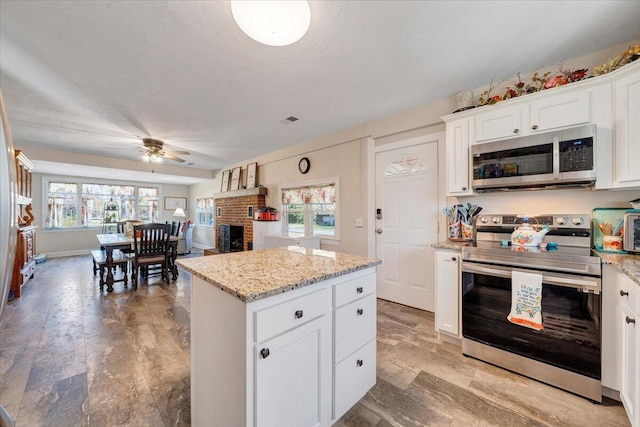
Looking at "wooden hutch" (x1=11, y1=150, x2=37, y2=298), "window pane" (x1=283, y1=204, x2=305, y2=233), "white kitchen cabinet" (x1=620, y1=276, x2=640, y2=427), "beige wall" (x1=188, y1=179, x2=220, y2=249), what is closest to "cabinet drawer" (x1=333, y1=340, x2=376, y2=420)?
"white kitchen cabinet" (x1=620, y1=276, x2=640, y2=427)

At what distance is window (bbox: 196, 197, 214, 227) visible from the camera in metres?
7.71

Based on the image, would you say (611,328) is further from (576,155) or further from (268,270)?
(268,270)

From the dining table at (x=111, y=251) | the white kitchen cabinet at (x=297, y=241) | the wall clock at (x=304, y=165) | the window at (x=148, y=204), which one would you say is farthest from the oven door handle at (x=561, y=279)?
the window at (x=148, y=204)

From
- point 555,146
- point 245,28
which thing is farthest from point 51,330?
point 555,146

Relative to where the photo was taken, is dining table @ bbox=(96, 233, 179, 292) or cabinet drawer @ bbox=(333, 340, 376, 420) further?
dining table @ bbox=(96, 233, 179, 292)

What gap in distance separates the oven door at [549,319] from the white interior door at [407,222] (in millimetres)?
894

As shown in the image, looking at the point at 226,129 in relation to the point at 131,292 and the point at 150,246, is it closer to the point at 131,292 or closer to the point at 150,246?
the point at 150,246

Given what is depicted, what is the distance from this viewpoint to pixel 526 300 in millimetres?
1786

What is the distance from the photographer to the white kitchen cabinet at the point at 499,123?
2.10 metres

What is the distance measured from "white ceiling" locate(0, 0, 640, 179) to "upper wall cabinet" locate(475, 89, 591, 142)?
39 cm

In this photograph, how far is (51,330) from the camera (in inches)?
100

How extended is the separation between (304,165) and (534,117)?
120 inches

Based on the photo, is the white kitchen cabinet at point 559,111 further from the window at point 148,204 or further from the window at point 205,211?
the window at point 148,204

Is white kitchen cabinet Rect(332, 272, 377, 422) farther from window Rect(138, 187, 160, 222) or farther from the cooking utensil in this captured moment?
window Rect(138, 187, 160, 222)
